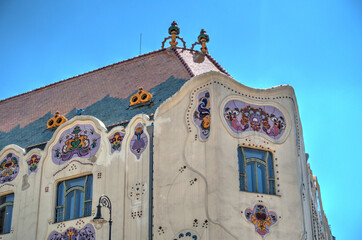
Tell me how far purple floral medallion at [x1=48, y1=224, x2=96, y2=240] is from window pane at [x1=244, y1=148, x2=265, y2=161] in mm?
5728

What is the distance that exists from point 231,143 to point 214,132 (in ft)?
2.25

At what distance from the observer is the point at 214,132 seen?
21453mm

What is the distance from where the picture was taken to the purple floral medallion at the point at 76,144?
78.1ft

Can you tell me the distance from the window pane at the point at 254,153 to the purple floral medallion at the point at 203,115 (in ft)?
4.81

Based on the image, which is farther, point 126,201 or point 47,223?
point 47,223

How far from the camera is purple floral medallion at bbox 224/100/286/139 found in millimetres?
22047

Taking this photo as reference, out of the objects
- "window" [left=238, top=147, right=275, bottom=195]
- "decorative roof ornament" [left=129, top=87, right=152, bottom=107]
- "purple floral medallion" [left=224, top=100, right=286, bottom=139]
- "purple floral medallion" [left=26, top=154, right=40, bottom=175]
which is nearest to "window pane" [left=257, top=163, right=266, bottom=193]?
"window" [left=238, top=147, right=275, bottom=195]

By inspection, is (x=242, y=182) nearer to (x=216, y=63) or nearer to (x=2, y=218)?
(x=216, y=63)

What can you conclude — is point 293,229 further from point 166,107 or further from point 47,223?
point 47,223

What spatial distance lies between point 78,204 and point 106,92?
5.35 m

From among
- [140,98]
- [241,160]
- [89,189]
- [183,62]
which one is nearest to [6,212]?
[89,189]

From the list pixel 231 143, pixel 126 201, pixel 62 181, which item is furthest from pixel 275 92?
pixel 62 181

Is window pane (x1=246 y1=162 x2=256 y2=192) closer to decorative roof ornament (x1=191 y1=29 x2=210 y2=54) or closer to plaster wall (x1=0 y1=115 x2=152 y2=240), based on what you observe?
plaster wall (x1=0 y1=115 x2=152 y2=240)

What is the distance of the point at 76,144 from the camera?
2420cm
